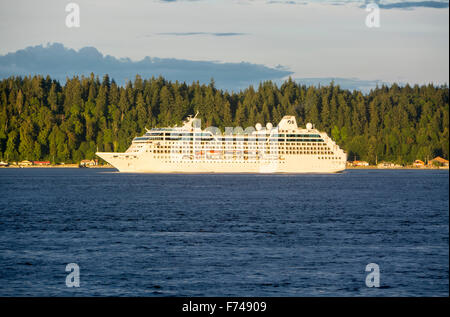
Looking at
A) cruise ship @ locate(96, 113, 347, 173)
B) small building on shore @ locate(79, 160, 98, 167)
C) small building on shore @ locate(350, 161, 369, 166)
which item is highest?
cruise ship @ locate(96, 113, 347, 173)

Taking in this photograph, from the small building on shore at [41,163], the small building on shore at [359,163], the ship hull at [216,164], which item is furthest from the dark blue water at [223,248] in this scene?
the small building on shore at [41,163]

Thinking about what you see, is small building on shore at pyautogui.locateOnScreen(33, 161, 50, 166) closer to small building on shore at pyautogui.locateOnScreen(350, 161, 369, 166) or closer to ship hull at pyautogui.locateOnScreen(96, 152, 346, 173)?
ship hull at pyautogui.locateOnScreen(96, 152, 346, 173)

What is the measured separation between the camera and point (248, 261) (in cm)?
2823

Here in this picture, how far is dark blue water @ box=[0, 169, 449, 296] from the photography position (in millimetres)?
23766

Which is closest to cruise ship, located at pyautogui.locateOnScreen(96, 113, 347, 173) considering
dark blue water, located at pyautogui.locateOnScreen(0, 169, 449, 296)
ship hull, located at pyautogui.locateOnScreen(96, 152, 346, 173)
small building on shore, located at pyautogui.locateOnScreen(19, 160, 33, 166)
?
ship hull, located at pyautogui.locateOnScreen(96, 152, 346, 173)

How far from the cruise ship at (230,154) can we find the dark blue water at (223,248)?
2885 inches

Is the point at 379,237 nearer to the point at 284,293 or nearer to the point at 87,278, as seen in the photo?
the point at 284,293

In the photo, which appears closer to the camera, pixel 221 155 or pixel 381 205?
pixel 381 205

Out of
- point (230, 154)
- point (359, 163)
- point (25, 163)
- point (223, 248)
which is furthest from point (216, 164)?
point (223, 248)

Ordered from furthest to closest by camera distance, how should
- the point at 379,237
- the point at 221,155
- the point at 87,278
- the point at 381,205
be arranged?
the point at 221,155 < the point at 381,205 < the point at 379,237 < the point at 87,278

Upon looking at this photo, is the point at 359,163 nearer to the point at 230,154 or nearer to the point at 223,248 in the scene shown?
the point at 230,154

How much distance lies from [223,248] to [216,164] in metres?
99.9
